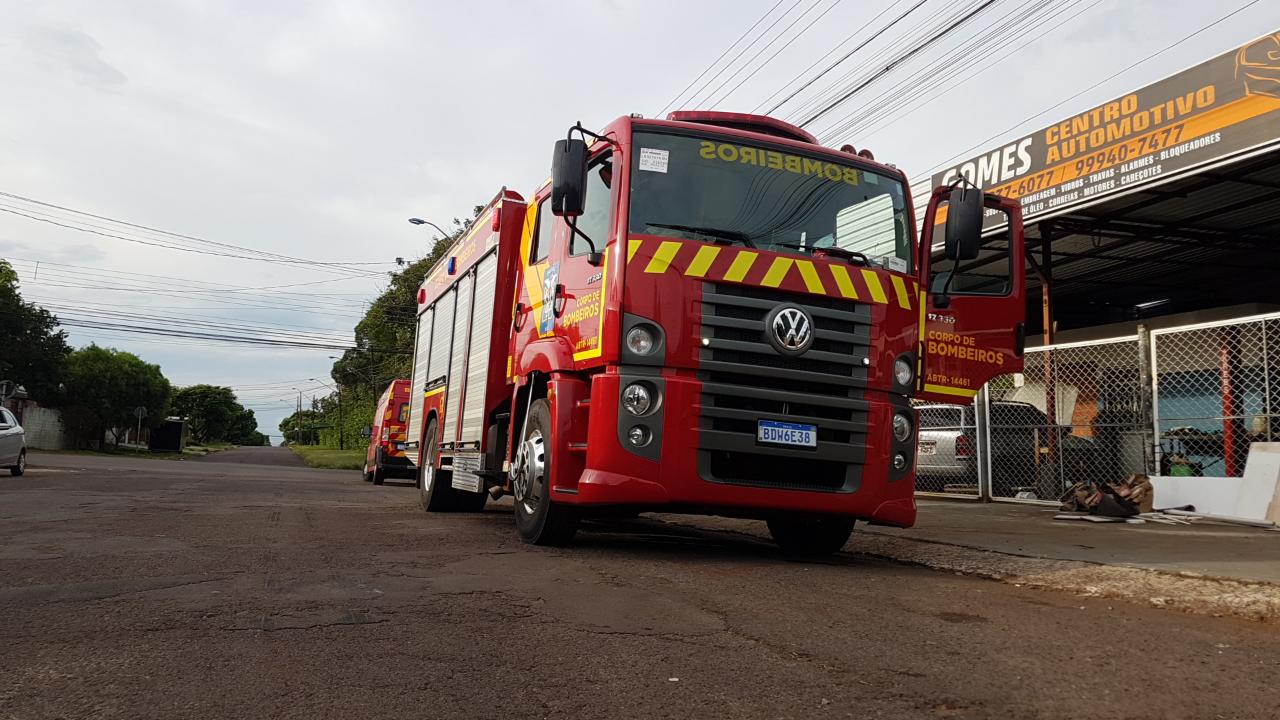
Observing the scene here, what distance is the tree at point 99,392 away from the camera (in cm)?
5144

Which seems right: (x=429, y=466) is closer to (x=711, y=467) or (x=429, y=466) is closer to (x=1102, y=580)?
(x=711, y=467)

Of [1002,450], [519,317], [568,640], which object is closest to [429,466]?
[519,317]

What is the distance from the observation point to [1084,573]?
5754 millimetres

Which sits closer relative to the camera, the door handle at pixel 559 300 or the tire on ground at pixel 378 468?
the door handle at pixel 559 300

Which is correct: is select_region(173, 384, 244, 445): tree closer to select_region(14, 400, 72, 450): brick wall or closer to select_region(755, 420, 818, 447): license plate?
select_region(14, 400, 72, 450): brick wall

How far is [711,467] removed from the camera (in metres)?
5.99

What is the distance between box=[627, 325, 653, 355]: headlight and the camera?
5.90m

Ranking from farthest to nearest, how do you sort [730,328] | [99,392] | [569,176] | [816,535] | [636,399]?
[99,392] → [816,535] → [569,176] → [730,328] → [636,399]

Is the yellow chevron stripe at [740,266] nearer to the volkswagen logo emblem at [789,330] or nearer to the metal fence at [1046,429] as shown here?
the volkswagen logo emblem at [789,330]

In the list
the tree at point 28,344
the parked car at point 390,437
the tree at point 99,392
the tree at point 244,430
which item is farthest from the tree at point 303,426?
the parked car at point 390,437

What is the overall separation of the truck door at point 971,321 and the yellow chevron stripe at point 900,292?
1.01ft

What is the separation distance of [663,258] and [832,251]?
1192mm

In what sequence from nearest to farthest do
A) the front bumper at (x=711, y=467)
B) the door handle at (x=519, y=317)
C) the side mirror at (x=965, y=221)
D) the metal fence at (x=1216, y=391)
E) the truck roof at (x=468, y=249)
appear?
the front bumper at (x=711, y=467) → the side mirror at (x=965, y=221) → the door handle at (x=519, y=317) → the truck roof at (x=468, y=249) → the metal fence at (x=1216, y=391)

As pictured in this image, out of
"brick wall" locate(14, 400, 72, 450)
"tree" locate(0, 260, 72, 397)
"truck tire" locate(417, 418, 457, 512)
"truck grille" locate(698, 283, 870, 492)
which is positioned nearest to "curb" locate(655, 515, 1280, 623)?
"truck grille" locate(698, 283, 870, 492)
